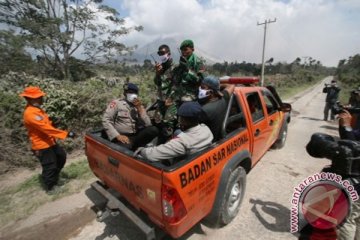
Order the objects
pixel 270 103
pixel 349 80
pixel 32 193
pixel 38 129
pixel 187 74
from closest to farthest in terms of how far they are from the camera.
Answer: pixel 38 129
pixel 187 74
pixel 32 193
pixel 270 103
pixel 349 80

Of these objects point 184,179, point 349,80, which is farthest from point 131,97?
point 349,80

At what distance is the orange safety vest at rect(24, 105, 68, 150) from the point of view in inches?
137

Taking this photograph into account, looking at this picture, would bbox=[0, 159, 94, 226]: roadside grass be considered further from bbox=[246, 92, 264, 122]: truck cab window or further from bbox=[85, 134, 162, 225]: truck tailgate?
bbox=[246, 92, 264, 122]: truck cab window

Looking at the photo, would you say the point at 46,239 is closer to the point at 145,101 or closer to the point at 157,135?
the point at 157,135

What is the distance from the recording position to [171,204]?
6.65 ft

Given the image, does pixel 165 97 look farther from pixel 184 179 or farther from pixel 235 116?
pixel 184 179

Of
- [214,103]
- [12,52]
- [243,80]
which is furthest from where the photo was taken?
[12,52]

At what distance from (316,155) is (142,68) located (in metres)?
9.08

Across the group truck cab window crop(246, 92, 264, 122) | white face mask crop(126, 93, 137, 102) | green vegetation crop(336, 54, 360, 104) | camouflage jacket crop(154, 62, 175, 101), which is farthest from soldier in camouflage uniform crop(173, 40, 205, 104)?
green vegetation crop(336, 54, 360, 104)

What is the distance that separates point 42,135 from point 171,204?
9.07 feet

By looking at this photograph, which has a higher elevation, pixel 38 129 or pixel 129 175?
pixel 38 129

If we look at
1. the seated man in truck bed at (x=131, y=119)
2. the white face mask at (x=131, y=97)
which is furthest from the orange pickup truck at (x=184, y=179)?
the white face mask at (x=131, y=97)

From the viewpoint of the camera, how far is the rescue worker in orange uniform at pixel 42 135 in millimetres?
3500

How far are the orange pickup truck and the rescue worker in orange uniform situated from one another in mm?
903
